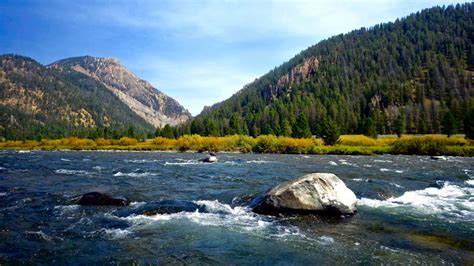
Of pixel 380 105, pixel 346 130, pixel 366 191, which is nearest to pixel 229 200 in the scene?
pixel 366 191

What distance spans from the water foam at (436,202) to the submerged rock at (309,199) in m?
Result: 3.11

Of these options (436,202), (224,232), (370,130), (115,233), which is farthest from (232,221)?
(370,130)

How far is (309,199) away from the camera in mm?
15000

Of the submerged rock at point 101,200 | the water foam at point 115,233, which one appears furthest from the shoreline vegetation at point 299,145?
the water foam at point 115,233

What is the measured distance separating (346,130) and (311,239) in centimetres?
14543

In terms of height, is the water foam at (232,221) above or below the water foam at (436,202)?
above

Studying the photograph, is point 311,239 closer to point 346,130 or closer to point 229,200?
point 229,200

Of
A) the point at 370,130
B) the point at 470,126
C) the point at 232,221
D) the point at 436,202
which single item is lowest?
the point at 436,202

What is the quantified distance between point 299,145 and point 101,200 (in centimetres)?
6829

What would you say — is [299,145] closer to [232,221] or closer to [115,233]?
[232,221]

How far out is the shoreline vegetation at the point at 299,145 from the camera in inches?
2699

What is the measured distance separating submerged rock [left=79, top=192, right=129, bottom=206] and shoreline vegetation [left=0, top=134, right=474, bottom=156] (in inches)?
2510

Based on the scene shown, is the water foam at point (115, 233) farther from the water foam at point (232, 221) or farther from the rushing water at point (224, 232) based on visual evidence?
the water foam at point (232, 221)

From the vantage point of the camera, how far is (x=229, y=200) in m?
18.4
